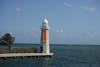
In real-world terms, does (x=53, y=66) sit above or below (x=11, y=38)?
below

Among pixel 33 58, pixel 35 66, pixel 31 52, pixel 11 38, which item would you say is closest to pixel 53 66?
pixel 35 66

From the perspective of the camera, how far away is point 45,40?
71.4 meters

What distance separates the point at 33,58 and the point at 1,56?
783cm

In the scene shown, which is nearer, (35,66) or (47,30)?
(35,66)

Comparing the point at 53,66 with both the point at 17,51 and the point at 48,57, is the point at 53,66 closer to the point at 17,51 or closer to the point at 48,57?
the point at 48,57

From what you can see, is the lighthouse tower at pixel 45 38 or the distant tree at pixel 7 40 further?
the distant tree at pixel 7 40

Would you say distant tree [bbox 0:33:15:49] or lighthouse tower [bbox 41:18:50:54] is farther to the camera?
distant tree [bbox 0:33:15:49]

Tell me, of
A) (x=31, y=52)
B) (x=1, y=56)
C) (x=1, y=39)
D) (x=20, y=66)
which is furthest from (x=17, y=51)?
(x=20, y=66)

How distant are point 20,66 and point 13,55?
19.1 metres

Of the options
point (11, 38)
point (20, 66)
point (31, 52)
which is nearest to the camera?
point (20, 66)

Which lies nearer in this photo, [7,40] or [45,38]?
[45,38]

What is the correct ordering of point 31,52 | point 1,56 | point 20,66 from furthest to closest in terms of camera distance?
point 31,52
point 1,56
point 20,66

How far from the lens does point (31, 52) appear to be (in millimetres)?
76375

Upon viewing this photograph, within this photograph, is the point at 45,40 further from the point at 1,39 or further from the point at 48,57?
the point at 1,39
